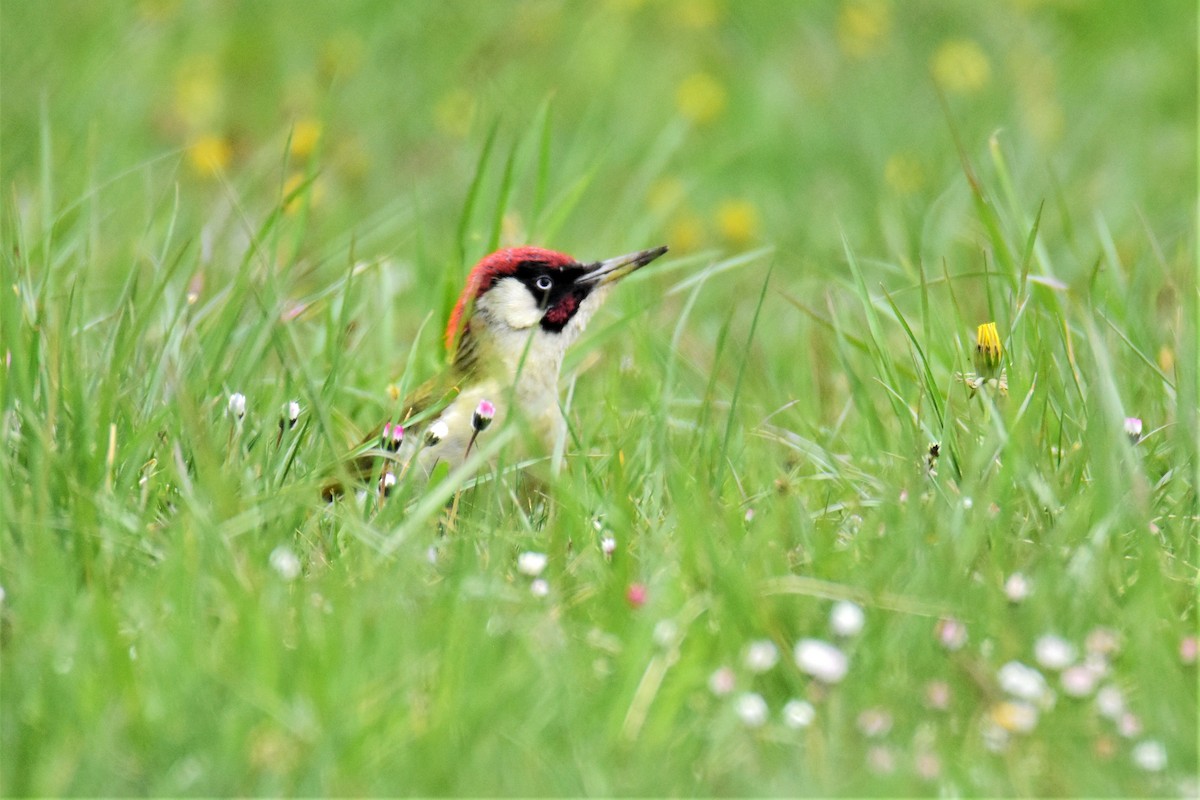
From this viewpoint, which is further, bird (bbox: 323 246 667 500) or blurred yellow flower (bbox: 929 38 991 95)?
blurred yellow flower (bbox: 929 38 991 95)

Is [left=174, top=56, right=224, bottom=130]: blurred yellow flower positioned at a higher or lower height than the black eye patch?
lower

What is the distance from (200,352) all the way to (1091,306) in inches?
84.2

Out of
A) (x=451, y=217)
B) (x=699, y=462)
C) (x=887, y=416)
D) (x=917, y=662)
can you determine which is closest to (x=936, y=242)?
(x=887, y=416)

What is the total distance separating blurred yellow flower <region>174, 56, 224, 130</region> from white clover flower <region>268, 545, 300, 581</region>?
5.48 meters

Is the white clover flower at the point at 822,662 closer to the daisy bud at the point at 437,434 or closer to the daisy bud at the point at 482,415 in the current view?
the daisy bud at the point at 482,415

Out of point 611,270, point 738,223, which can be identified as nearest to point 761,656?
point 611,270

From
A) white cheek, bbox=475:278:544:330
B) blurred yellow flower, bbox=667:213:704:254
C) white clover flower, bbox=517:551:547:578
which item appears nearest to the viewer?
white clover flower, bbox=517:551:547:578

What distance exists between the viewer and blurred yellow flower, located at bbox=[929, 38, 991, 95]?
8.38 metres

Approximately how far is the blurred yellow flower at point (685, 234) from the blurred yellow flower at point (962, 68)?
1.63 metres

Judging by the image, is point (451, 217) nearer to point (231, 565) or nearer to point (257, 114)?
point (257, 114)

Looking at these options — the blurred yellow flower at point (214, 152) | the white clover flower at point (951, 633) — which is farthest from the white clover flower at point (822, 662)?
the blurred yellow flower at point (214, 152)

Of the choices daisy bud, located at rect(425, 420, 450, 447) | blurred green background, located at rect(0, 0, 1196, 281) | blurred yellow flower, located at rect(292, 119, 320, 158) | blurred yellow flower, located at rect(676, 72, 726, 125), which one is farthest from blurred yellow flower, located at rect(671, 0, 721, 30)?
daisy bud, located at rect(425, 420, 450, 447)

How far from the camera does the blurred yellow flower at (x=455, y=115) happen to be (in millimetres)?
8180

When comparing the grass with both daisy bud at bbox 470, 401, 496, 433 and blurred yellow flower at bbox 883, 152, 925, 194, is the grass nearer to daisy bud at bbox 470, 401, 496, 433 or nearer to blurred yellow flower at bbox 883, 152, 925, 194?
daisy bud at bbox 470, 401, 496, 433
